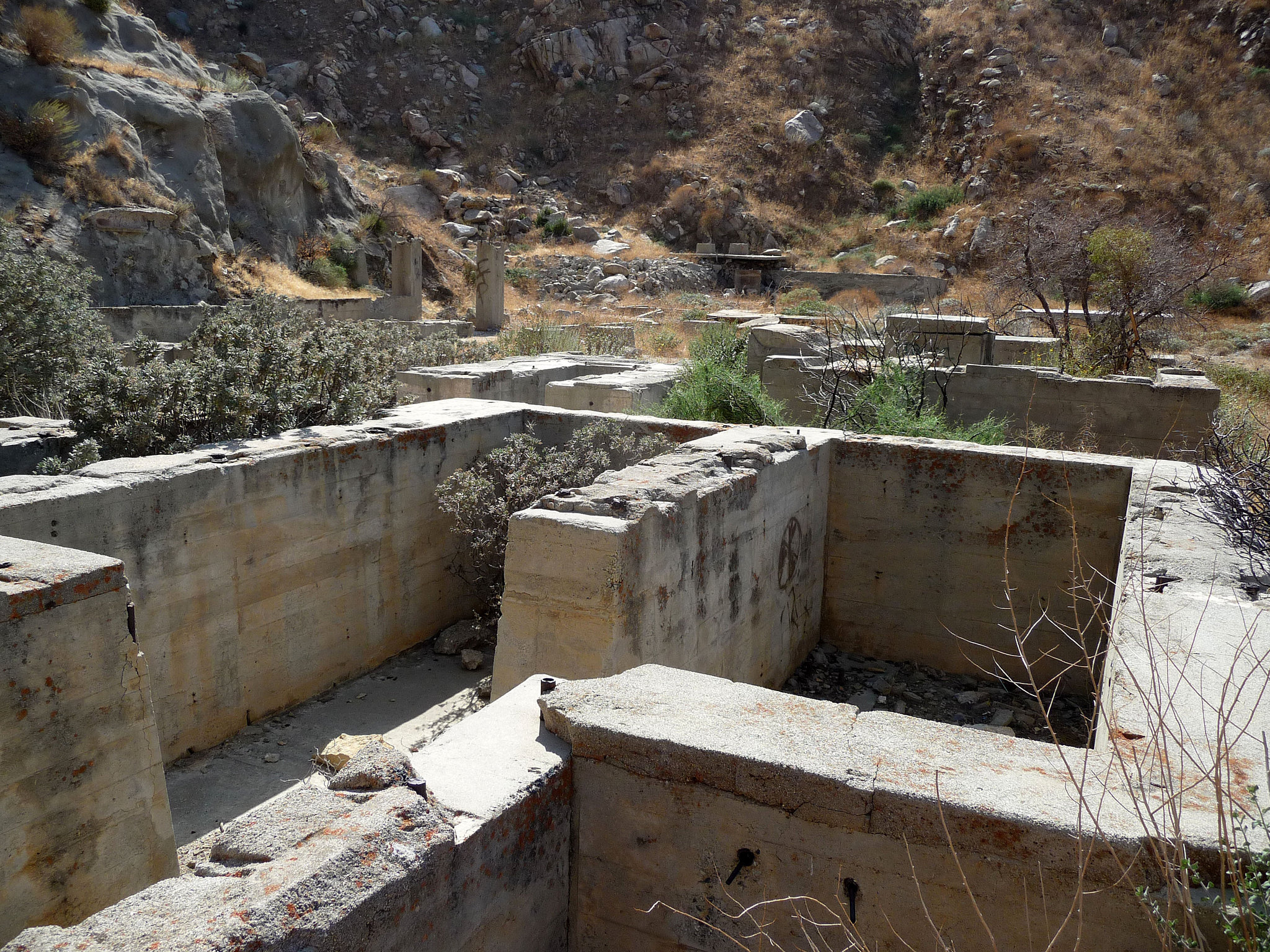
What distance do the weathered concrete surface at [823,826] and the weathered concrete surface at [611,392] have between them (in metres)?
6.66

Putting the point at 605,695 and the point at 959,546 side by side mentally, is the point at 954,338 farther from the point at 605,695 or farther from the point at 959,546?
the point at 605,695

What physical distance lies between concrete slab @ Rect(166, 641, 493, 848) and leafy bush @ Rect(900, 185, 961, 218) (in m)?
32.6

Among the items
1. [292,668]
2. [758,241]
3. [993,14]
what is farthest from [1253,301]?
[292,668]

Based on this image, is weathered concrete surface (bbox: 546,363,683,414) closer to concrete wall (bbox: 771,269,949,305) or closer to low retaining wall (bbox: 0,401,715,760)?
low retaining wall (bbox: 0,401,715,760)

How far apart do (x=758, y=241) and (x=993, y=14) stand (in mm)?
16075

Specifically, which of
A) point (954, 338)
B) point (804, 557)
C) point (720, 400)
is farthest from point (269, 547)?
point (954, 338)

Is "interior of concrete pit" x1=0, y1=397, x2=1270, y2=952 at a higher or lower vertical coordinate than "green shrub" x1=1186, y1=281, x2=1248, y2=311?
lower

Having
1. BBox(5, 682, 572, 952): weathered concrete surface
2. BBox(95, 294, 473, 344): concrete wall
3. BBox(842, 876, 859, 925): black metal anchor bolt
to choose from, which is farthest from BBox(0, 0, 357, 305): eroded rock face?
BBox(842, 876, 859, 925): black metal anchor bolt

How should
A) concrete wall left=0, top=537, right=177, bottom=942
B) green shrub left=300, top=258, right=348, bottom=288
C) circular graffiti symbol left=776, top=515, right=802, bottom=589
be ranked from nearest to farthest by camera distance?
1. concrete wall left=0, top=537, right=177, bottom=942
2. circular graffiti symbol left=776, top=515, right=802, bottom=589
3. green shrub left=300, top=258, right=348, bottom=288

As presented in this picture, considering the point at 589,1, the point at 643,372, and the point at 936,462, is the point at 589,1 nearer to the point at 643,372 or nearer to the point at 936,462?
the point at 643,372

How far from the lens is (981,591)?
7.45 meters

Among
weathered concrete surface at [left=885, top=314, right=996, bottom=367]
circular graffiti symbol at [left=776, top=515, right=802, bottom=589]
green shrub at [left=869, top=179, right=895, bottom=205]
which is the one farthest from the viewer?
green shrub at [left=869, top=179, right=895, bottom=205]

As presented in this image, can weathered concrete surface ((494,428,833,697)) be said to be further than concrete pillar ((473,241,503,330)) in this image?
No

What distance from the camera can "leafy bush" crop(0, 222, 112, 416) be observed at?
28.7 feet
